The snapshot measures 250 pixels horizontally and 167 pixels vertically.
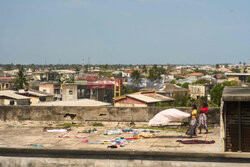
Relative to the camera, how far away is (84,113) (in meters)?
15.2

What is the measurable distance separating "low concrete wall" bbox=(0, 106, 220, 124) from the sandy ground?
1.28 feet

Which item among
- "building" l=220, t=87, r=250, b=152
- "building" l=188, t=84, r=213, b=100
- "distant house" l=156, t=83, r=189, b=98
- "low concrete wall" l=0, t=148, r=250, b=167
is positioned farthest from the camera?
"building" l=188, t=84, r=213, b=100

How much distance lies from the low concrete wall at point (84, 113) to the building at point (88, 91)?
43334 mm

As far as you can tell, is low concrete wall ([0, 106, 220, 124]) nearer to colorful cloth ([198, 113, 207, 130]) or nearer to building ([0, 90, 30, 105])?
colorful cloth ([198, 113, 207, 130])

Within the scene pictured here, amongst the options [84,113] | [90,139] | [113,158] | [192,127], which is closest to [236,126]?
[192,127]

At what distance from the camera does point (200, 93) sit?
91.4 m

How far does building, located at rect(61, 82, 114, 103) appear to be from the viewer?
5947 cm

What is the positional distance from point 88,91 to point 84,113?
46.5 meters

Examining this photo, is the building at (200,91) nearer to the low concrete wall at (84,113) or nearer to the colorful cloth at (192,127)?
the low concrete wall at (84,113)

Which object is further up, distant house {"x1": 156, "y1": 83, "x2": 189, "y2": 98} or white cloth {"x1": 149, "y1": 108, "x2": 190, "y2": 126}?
white cloth {"x1": 149, "y1": 108, "x2": 190, "y2": 126}

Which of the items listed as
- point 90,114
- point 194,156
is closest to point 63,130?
point 90,114

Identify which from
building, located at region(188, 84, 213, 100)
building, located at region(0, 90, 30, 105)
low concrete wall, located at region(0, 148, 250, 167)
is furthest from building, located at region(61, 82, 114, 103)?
low concrete wall, located at region(0, 148, 250, 167)

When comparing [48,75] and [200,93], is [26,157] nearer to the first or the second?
[200,93]

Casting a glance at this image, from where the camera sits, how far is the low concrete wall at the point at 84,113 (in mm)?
14625
